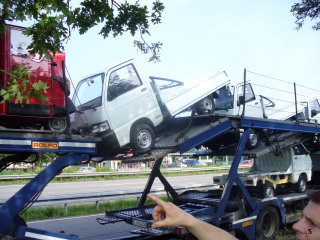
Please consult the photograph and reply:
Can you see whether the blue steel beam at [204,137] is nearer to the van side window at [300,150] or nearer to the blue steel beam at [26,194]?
the blue steel beam at [26,194]

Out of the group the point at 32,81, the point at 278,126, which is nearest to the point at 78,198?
the point at 32,81

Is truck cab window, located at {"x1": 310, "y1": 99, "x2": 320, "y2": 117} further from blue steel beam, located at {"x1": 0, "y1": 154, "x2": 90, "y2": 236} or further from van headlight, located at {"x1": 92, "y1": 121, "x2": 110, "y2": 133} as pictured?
blue steel beam, located at {"x1": 0, "y1": 154, "x2": 90, "y2": 236}

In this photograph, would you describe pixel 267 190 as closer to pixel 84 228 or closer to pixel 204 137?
pixel 204 137

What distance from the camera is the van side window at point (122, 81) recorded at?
6.69 metres

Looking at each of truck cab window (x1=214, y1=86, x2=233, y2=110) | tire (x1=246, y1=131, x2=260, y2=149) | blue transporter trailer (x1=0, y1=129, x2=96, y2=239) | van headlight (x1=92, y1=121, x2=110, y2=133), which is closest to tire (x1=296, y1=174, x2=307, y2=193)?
tire (x1=246, y1=131, x2=260, y2=149)

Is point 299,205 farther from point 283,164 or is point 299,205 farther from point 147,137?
point 147,137

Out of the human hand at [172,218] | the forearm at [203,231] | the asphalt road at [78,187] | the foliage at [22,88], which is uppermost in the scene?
the foliage at [22,88]

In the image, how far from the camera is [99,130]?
6355 millimetres

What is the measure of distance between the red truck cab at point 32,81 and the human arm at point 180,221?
386 centimetres

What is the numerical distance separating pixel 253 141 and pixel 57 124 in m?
4.46

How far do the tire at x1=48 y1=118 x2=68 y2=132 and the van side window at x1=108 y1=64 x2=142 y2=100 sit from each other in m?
1.18

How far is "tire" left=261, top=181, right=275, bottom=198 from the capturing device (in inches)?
328

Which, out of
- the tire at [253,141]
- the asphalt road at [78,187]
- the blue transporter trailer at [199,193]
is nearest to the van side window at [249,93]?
the blue transporter trailer at [199,193]

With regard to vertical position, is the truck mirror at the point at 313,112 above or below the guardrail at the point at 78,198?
above
